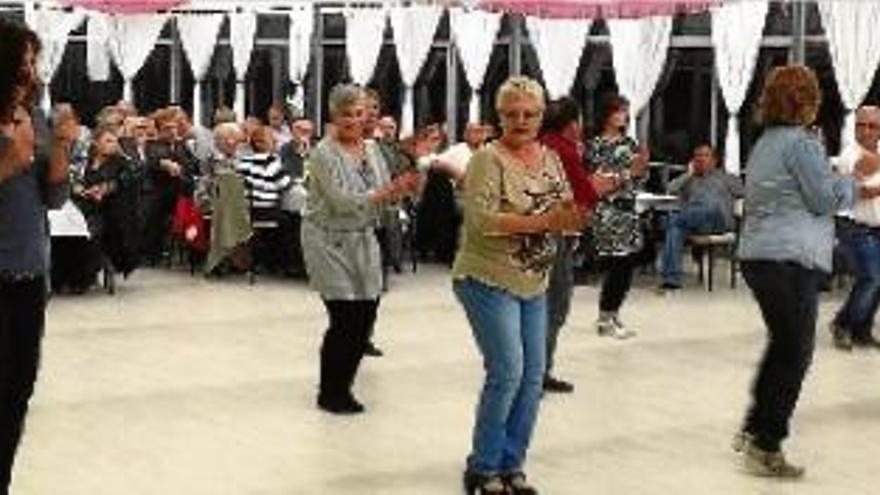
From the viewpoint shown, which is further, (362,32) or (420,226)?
(362,32)

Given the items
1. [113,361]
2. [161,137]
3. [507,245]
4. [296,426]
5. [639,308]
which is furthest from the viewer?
[161,137]

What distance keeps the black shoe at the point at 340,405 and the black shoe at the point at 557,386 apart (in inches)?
41.4

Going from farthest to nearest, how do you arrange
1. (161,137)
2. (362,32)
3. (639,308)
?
(362,32), (161,137), (639,308)

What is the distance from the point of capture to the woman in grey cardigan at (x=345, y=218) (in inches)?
262

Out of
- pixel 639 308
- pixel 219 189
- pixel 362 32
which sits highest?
pixel 362 32

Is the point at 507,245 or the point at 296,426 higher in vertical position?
the point at 507,245

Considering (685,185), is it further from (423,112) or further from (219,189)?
(423,112)

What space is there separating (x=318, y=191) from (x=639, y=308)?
186 inches

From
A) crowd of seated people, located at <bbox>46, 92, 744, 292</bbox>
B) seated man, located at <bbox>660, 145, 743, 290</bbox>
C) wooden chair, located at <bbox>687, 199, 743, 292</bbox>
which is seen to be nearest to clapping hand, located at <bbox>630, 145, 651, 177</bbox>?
crowd of seated people, located at <bbox>46, 92, 744, 292</bbox>

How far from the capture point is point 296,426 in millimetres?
6699

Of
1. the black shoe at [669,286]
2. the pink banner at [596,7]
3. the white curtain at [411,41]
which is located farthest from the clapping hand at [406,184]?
the white curtain at [411,41]

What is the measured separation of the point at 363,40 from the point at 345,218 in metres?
12.9

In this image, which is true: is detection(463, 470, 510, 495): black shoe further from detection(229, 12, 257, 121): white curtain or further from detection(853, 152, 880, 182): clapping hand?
detection(229, 12, 257, 121): white curtain

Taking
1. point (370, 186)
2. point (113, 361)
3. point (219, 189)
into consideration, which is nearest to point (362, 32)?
point (219, 189)
